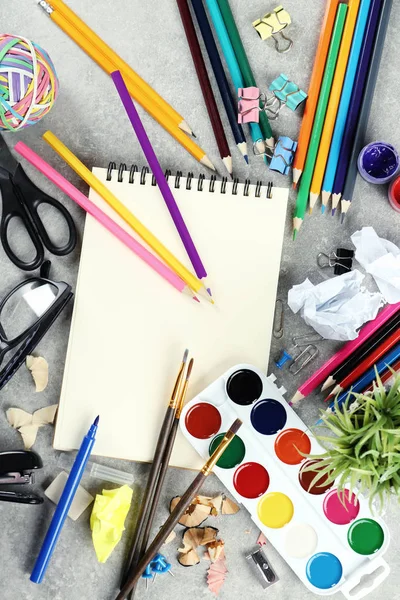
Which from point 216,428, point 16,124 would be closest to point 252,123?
point 16,124

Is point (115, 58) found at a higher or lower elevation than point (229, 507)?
higher

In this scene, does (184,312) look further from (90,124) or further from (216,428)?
(90,124)

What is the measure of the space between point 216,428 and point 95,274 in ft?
0.97

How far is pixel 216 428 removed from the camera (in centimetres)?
106

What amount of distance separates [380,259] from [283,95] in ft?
0.97

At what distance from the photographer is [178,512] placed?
3.38 feet

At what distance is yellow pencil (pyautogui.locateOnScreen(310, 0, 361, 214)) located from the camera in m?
1.08

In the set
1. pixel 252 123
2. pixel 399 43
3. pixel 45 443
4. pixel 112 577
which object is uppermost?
pixel 399 43

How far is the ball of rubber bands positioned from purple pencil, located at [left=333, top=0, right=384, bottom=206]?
0.45m

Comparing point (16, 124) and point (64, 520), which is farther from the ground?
point (16, 124)

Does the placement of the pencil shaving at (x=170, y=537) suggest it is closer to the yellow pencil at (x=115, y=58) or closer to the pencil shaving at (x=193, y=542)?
the pencil shaving at (x=193, y=542)

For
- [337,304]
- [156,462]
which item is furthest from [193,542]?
[337,304]

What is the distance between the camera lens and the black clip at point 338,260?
1097 millimetres

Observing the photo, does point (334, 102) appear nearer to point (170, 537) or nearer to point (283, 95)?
point (283, 95)
